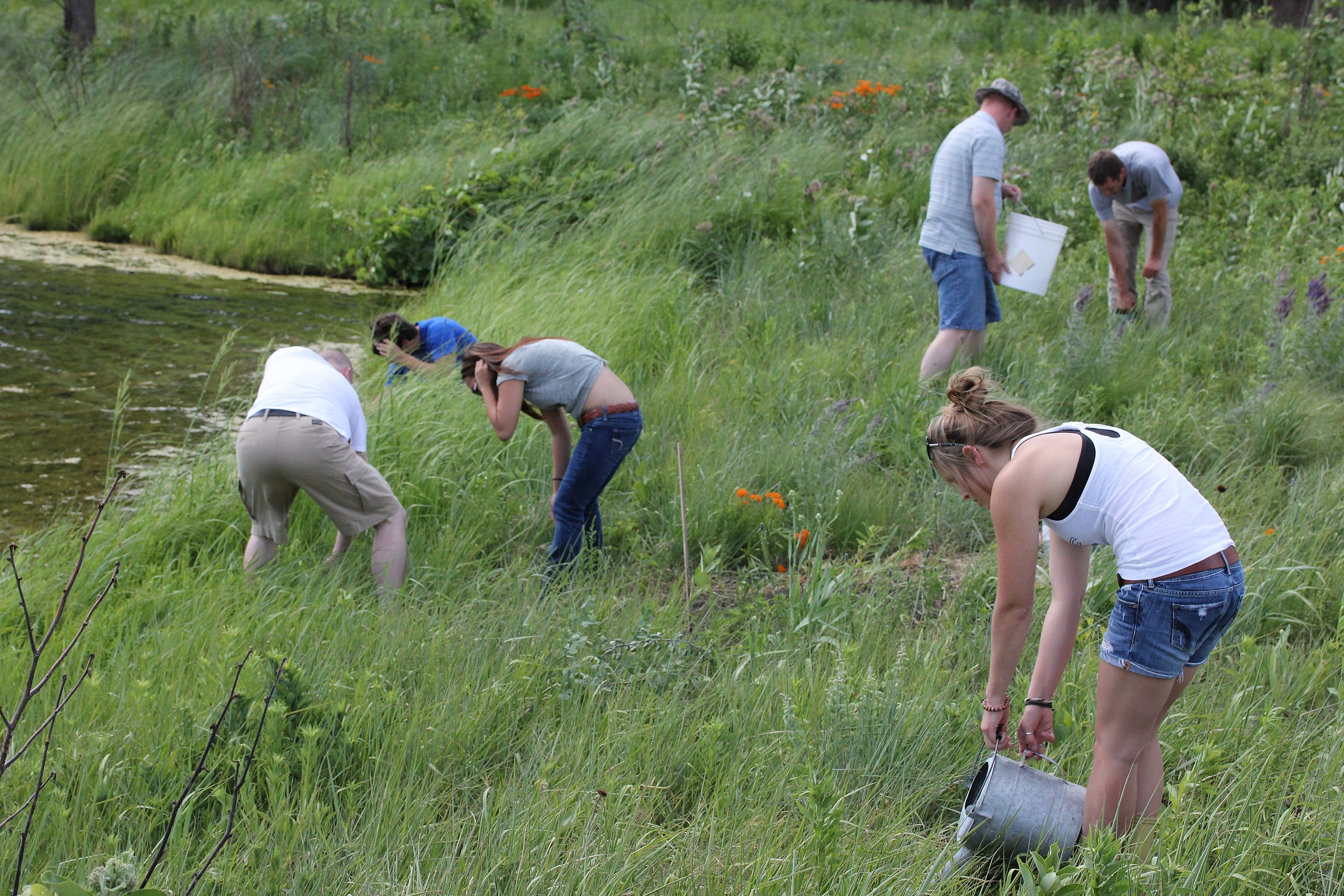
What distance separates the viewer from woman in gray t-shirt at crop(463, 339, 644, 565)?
402cm

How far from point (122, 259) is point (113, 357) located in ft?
11.1

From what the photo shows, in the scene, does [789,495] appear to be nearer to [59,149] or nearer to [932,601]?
[932,601]

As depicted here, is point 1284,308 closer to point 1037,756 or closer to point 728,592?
point 728,592

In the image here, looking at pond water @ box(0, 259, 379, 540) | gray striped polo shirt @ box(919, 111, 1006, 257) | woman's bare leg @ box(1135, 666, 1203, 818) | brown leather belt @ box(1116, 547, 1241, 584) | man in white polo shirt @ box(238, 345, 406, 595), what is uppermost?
gray striped polo shirt @ box(919, 111, 1006, 257)

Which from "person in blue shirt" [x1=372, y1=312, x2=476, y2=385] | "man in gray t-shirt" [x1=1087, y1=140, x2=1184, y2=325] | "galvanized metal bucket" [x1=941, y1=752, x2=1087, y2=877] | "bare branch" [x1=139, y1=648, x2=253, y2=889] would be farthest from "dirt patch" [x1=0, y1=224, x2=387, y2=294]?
"galvanized metal bucket" [x1=941, y1=752, x2=1087, y2=877]

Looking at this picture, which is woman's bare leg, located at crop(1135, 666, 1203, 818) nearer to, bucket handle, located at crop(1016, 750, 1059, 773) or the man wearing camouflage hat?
bucket handle, located at crop(1016, 750, 1059, 773)

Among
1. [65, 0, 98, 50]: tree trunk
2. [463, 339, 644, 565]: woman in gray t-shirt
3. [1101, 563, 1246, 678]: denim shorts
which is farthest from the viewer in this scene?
[65, 0, 98, 50]: tree trunk

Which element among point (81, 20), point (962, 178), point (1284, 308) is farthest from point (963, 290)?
point (81, 20)

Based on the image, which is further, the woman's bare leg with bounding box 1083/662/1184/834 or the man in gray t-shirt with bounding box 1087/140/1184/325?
the man in gray t-shirt with bounding box 1087/140/1184/325

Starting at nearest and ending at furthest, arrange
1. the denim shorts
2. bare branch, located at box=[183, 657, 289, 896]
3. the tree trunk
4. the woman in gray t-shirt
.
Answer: bare branch, located at box=[183, 657, 289, 896]
the denim shorts
the woman in gray t-shirt
the tree trunk

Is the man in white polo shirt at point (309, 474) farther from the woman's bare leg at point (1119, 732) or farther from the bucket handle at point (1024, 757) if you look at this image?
the woman's bare leg at point (1119, 732)

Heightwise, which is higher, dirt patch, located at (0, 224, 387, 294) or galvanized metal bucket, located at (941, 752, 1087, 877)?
galvanized metal bucket, located at (941, 752, 1087, 877)

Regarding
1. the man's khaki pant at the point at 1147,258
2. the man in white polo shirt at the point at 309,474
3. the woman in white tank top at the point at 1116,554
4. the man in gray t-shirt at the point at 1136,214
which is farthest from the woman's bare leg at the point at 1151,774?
the man's khaki pant at the point at 1147,258

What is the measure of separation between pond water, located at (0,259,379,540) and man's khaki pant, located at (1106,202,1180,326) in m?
5.06
